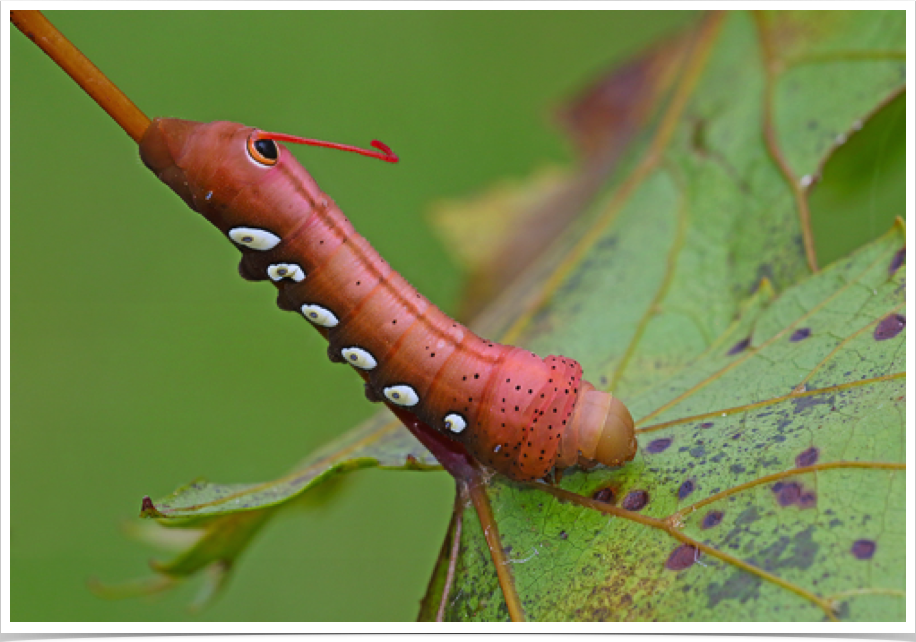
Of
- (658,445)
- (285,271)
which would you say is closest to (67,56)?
(285,271)

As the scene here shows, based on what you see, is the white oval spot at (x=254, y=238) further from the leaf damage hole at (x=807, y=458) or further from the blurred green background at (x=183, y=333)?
the blurred green background at (x=183, y=333)

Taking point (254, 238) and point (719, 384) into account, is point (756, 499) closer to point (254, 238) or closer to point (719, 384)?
point (719, 384)

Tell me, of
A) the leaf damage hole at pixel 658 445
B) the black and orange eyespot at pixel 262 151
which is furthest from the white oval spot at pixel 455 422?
the black and orange eyespot at pixel 262 151

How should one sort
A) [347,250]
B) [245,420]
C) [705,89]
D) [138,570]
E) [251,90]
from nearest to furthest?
1. [347,250]
2. [138,570]
3. [705,89]
4. [245,420]
5. [251,90]

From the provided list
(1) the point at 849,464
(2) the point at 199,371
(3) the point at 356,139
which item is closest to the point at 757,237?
(1) the point at 849,464

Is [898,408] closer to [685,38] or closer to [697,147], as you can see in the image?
[697,147]

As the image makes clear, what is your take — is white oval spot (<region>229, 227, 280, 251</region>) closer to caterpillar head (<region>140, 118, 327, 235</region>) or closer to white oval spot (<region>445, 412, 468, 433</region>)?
caterpillar head (<region>140, 118, 327, 235</region>)

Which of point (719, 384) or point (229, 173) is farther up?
point (229, 173)
